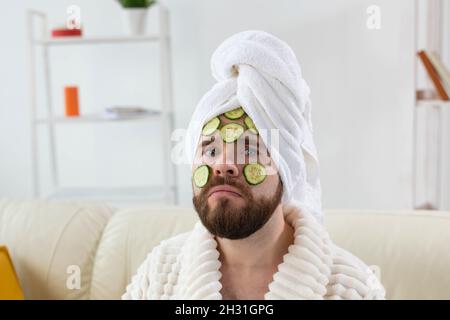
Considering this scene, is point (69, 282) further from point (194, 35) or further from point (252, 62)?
point (194, 35)

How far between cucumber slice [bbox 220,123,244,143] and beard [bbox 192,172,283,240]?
0.06m

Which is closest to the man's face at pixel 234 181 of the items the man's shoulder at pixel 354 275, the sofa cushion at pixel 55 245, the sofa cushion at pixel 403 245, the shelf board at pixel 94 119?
the man's shoulder at pixel 354 275

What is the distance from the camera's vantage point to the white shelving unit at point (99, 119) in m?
2.64

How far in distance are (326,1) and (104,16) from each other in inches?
38.4

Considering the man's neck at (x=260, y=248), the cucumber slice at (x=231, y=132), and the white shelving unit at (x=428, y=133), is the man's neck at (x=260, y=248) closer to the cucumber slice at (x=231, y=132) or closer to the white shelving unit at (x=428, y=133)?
the cucumber slice at (x=231, y=132)

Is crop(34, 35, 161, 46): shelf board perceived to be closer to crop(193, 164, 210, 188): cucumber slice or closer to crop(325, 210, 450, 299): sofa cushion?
crop(325, 210, 450, 299): sofa cushion

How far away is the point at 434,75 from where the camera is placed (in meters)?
1.95

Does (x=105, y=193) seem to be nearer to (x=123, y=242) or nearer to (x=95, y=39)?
(x=95, y=39)

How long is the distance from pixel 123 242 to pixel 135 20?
50.9 inches

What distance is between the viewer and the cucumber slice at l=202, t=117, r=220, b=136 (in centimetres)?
89

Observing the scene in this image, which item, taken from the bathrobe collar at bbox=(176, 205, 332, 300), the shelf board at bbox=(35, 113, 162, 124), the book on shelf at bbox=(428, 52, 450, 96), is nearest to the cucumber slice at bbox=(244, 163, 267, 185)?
the bathrobe collar at bbox=(176, 205, 332, 300)

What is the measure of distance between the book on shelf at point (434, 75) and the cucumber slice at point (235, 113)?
1.17 metres

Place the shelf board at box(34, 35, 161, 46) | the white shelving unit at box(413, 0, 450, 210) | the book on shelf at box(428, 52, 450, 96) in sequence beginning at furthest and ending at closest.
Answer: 1. the shelf board at box(34, 35, 161, 46)
2. the white shelving unit at box(413, 0, 450, 210)
3. the book on shelf at box(428, 52, 450, 96)

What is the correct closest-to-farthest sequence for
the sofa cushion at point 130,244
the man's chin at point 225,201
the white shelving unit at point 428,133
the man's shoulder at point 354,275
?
the man's chin at point 225,201
the man's shoulder at point 354,275
the sofa cushion at point 130,244
the white shelving unit at point 428,133
